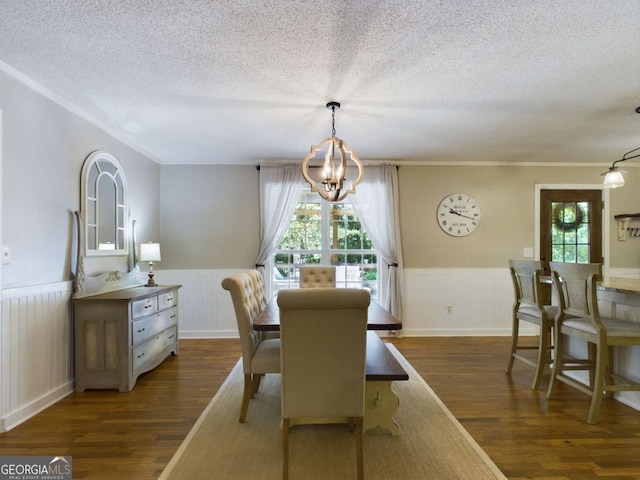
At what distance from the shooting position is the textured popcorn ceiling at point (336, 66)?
1781 millimetres

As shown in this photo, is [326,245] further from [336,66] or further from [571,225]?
[571,225]

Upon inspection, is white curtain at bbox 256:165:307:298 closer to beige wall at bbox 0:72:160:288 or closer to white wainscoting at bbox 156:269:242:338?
white wainscoting at bbox 156:269:242:338

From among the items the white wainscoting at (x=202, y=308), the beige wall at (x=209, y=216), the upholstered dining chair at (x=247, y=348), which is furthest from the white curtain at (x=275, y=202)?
the upholstered dining chair at (x=247, y=348)

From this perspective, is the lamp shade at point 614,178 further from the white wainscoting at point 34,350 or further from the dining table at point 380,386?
the white wainscoting at point 34,350

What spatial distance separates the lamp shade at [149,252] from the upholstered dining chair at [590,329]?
12.4 feet

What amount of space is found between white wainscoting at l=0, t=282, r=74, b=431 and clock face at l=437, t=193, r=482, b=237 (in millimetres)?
4210

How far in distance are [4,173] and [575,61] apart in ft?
12.1

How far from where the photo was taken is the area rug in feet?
6.13

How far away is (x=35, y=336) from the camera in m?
2.54

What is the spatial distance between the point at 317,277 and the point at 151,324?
5.46ft

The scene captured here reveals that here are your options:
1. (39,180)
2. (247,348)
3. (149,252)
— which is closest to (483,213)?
(247,348)

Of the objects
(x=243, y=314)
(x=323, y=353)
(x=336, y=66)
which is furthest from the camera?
(x=243, y=314)

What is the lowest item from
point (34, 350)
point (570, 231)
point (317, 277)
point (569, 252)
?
point (34, 350)

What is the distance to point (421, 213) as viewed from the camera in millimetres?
4809
